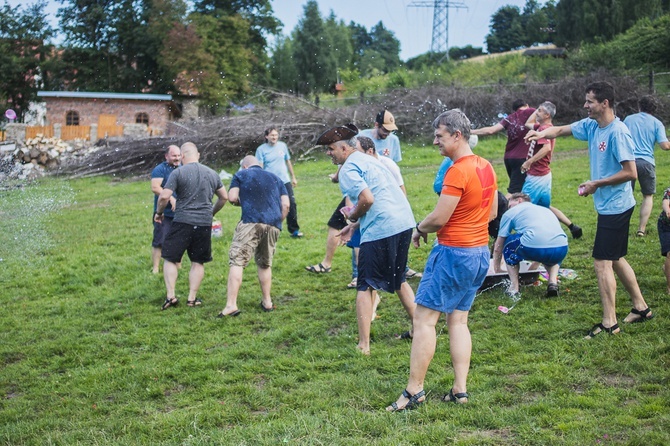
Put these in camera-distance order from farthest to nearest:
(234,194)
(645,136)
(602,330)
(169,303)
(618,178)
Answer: (645,136), (169,303), (234,194), (602,330), (618,178)

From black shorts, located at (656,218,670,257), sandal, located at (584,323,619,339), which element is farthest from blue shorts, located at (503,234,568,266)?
sandal, located at (584,323,619,339)

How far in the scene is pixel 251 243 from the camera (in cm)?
790

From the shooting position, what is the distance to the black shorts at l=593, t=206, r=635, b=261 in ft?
19.6

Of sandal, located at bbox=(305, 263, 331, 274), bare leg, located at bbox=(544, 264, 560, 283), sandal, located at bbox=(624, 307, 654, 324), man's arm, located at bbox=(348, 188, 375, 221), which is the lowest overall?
sandal, located at bbox=(305, 263, 331, 274)

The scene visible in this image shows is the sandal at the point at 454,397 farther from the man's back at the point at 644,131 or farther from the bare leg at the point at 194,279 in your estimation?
the man's back at the point at 644,131

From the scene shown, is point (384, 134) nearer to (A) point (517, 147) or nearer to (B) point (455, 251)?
(A) point (517, 147)

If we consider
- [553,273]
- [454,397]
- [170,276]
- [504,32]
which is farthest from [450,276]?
[504,32]

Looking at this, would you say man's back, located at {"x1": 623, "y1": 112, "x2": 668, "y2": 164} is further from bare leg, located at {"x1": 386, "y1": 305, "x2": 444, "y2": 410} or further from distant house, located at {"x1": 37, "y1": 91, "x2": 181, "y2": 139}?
distant house, located at {"x1": 37, "y1": 91, "x2": 181, "y2": 139}

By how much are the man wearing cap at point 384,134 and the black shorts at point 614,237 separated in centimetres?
281

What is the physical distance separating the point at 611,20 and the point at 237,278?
4275 cm

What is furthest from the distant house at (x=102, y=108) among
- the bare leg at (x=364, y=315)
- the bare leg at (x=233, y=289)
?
the bare leg at (x=364, y=315)

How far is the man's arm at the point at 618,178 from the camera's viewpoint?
580 cm

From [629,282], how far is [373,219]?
7.70ft

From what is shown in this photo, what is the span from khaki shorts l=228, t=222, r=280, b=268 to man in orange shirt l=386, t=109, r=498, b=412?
3.39 meters
